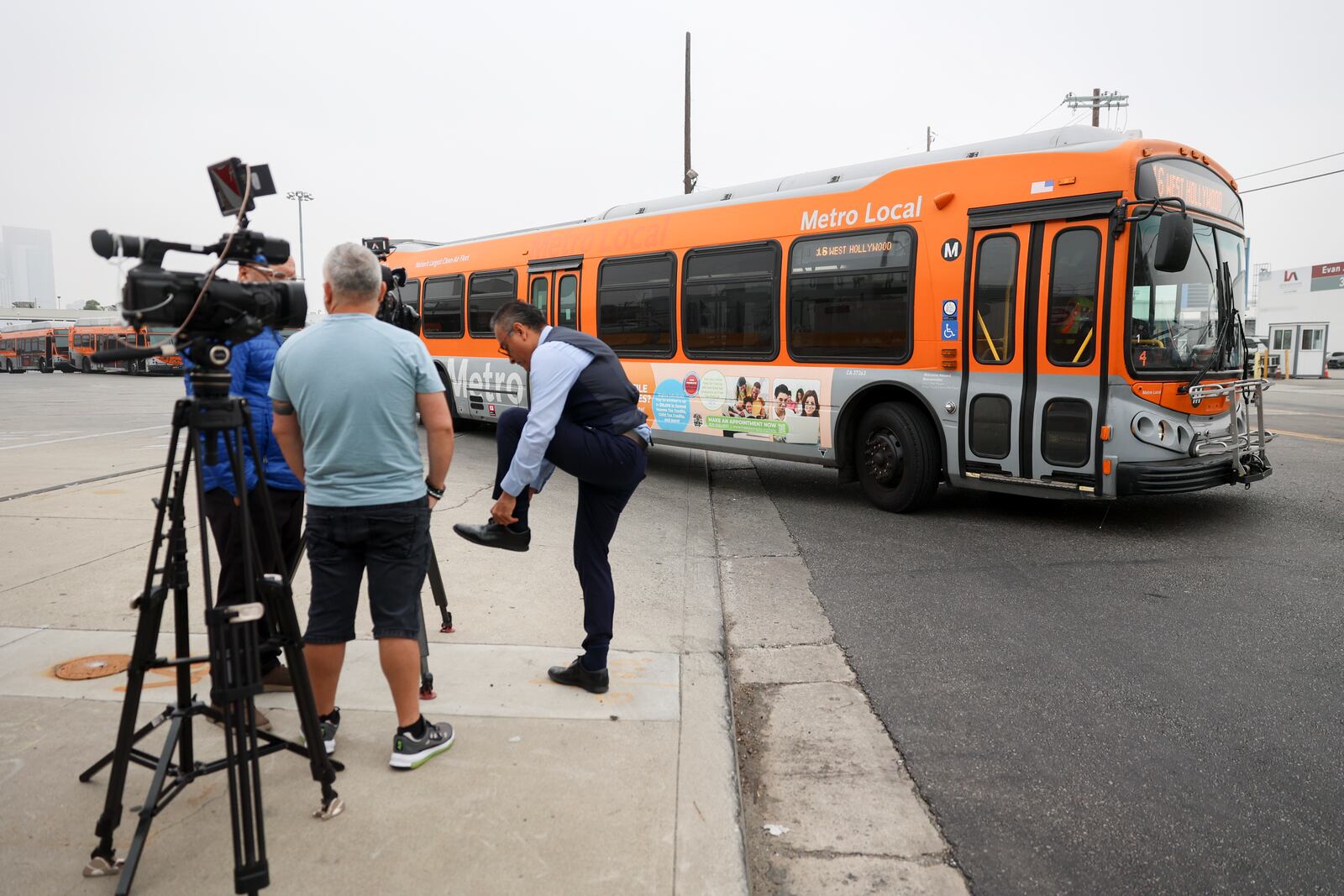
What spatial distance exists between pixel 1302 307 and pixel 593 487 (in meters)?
62.7

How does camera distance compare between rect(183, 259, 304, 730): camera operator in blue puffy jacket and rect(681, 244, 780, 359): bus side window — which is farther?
rect(681, 244, 780, 359): bus side window

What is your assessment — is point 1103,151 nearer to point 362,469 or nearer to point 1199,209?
point 1199,209

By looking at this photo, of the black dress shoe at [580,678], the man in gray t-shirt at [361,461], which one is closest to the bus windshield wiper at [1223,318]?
the black dress shoe at [580,678]

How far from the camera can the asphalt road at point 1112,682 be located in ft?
9.37

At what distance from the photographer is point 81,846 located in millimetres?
2568

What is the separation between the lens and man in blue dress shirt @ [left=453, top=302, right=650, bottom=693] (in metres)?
3.57

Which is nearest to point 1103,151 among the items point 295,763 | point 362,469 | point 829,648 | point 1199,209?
point 1199,209

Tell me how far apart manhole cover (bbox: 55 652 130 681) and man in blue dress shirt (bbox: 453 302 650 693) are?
5.67 feet

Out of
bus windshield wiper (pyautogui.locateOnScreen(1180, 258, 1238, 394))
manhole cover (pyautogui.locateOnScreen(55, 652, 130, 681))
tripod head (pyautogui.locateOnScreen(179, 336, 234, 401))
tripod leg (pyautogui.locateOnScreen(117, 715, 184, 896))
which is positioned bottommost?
manhole cover (pyautogui.locateOnScreen(55, 652, 130, 681))

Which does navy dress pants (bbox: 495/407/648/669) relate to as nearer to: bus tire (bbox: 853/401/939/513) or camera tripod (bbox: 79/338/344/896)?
camera tripod (bbox: 79/338/344/896)

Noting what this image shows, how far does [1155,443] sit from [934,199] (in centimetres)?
281

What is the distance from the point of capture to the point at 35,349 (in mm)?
55281

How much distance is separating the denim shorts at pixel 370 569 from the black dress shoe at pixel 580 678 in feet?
3.35

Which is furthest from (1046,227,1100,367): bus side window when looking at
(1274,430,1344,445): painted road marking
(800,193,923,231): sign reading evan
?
(1274,430,1344,445): painted road marking
